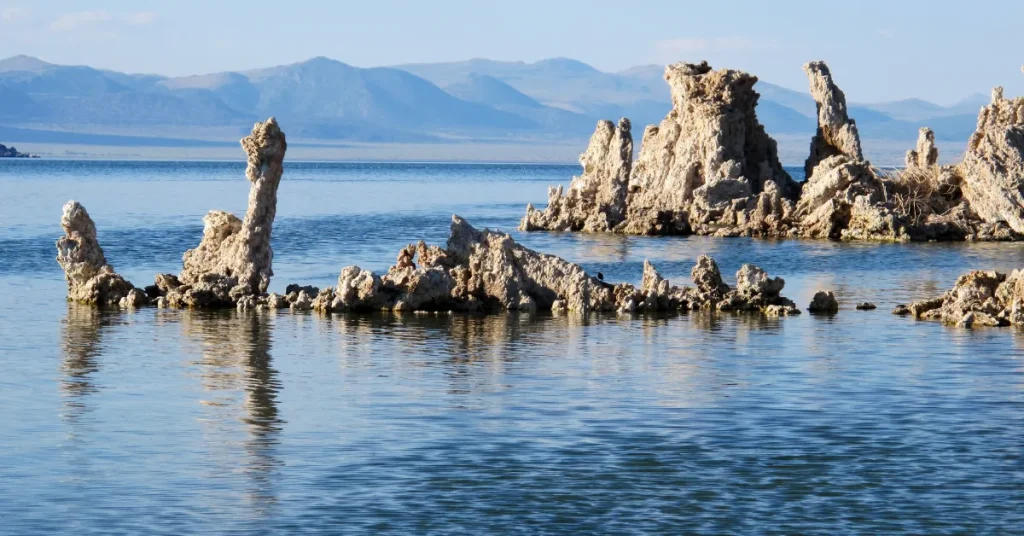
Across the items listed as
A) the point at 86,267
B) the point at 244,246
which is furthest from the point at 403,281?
the point at 86,267

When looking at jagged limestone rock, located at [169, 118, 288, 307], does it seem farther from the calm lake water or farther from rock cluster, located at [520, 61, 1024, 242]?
rock cluster, located at [520, 61, 1024, 242]

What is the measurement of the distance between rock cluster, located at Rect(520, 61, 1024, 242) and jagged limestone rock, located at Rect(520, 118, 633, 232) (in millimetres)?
46

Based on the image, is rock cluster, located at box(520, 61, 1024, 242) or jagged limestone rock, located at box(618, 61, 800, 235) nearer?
rock cluster, located at box(520, 61, 1024, 242)

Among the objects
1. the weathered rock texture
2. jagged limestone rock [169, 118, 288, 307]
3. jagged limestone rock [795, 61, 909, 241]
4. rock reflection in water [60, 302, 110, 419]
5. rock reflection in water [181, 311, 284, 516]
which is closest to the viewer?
rock reflection in water [181, 311, 284, 516]

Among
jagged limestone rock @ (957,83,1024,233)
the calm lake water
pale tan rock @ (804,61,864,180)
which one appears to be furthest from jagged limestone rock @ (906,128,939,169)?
the calm lake water

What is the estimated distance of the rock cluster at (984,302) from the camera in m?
26.9

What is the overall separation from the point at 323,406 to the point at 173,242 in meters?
32.1

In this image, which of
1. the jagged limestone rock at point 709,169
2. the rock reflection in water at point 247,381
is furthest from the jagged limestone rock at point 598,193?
the rock reflection in water at point 247,381

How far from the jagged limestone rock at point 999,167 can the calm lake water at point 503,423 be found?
66.4 ft

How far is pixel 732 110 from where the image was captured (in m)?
55.7

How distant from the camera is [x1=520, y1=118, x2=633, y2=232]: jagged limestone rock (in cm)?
5697

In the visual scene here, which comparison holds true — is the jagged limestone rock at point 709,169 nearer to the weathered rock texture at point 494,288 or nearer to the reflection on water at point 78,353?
the weathered rock texture at point 494,288

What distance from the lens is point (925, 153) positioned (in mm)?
55969

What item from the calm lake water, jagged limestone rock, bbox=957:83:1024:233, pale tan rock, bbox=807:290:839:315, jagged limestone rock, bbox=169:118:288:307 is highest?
jagged limestone rock, bbox=957:83:1024:233
